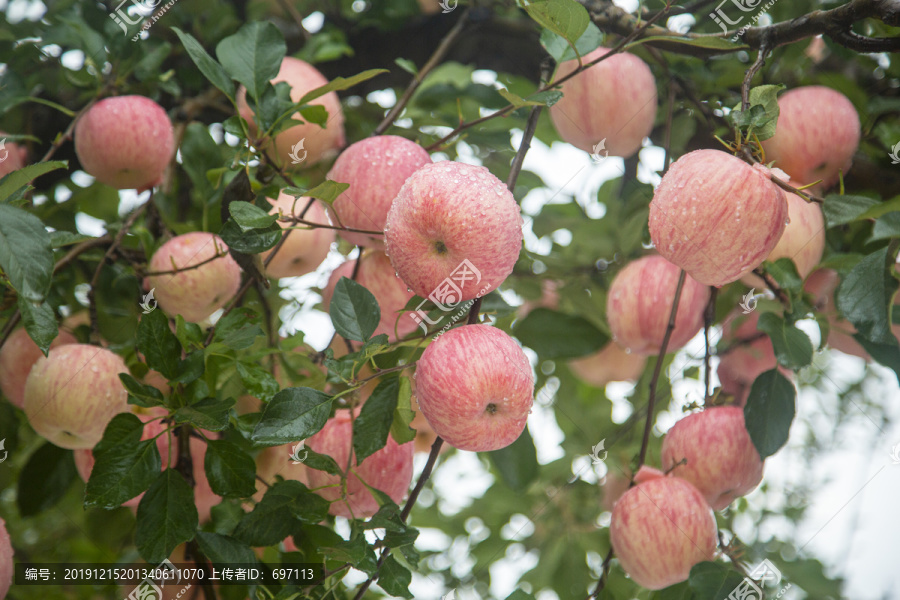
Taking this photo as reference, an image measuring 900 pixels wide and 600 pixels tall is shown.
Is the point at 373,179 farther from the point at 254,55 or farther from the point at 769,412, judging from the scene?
the point at 769,412

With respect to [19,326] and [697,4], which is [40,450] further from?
[697,4]

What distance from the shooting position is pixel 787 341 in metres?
0.83

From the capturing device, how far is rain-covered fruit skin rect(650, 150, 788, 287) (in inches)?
26.9

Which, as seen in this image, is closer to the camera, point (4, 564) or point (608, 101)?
point (4, 564)

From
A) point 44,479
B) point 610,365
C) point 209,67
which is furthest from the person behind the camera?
point 610,365

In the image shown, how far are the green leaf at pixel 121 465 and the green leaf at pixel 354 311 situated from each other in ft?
0.90

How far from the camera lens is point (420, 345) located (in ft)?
2.57

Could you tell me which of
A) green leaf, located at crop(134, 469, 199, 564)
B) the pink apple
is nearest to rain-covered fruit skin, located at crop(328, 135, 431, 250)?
green leaf, located at crop(134, 469, 199, 564)

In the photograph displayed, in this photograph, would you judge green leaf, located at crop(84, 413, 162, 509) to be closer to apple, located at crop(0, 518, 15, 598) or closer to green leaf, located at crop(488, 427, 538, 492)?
apple, located at crop(0, 518, 15, 598)

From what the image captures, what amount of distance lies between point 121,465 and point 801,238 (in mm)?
915

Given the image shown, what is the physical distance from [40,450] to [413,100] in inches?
33.8

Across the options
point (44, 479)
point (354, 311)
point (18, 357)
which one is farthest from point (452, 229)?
point (44, 479)

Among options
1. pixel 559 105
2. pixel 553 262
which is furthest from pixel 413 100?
pixel 553 262

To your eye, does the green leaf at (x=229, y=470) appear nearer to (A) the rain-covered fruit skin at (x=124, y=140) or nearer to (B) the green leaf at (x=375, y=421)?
(B) the green leaf at (x=375, y=421)
